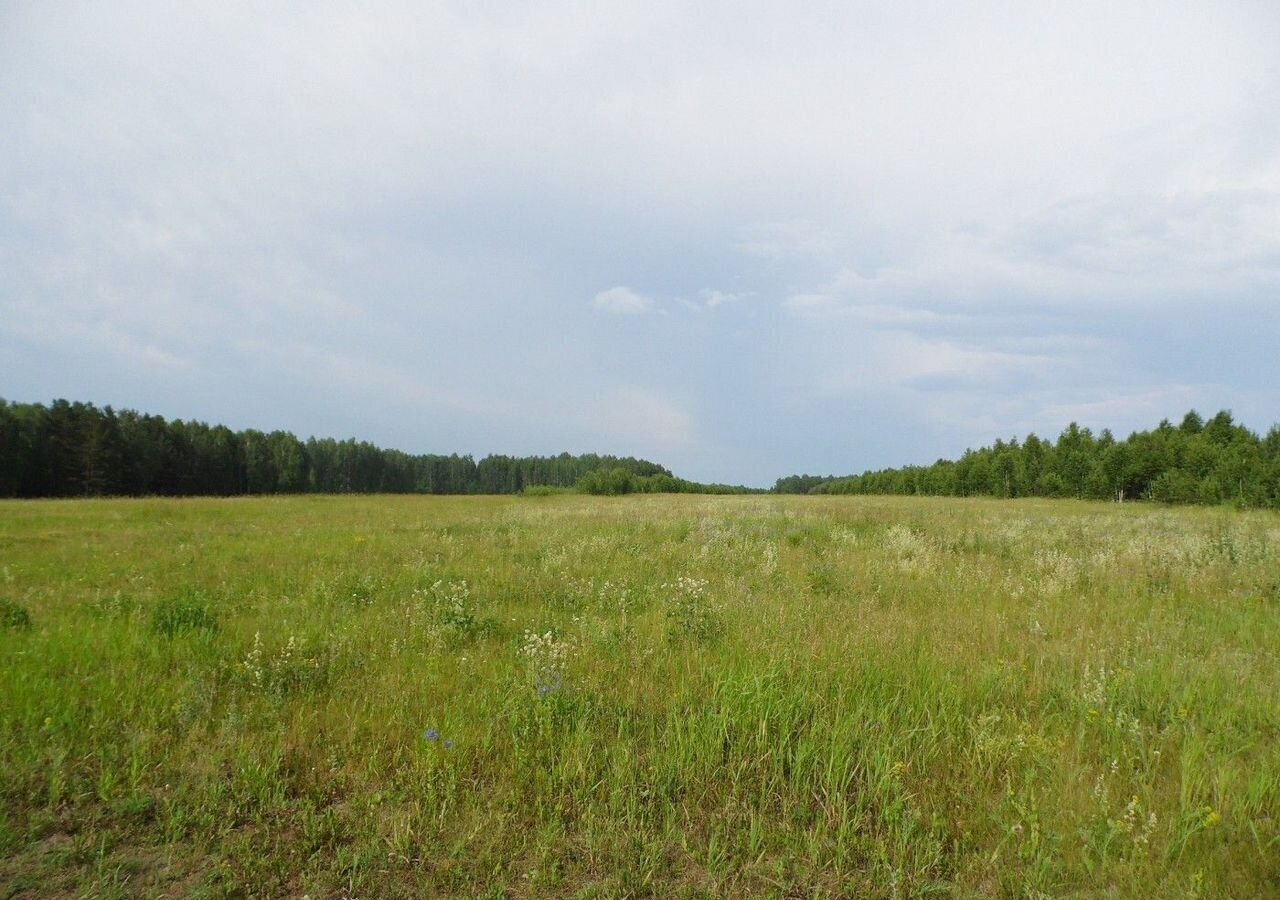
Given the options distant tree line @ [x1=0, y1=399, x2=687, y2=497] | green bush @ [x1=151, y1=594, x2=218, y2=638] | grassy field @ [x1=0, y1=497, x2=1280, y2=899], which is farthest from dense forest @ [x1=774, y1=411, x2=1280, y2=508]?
distant tree line @ [x1=0, y1=399, x2=687, y2=497]

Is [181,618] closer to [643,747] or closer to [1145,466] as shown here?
[643,747]

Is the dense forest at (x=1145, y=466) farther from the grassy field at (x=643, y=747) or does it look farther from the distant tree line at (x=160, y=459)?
the distant tree line at (x=160, y=459)

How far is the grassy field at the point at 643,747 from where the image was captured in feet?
9.17

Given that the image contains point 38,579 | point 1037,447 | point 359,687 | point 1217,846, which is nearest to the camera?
point 1217,846

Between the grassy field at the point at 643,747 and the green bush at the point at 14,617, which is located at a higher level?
the green bush at the point at 14,617

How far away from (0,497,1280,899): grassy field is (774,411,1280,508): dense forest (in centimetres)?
4188

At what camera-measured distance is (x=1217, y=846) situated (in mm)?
2861

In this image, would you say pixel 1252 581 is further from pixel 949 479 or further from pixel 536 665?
pixel 949 479

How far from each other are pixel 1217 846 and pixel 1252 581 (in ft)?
26.3

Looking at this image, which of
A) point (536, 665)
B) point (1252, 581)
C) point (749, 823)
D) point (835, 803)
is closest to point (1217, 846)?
point (835, 803)

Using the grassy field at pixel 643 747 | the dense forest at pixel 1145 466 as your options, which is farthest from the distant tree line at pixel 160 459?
the grassy field at pixel 643 747

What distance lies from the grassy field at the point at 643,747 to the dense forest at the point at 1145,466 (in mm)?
41878

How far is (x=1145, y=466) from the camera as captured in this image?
157 feet

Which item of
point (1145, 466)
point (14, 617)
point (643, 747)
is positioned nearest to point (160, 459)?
point (14, 617)
